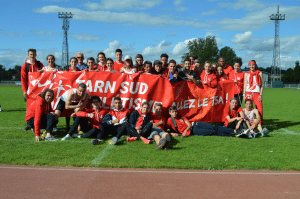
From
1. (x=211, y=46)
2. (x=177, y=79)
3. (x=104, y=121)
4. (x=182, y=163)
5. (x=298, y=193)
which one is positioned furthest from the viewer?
(x=211, y=46)

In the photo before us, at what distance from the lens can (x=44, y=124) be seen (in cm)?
642

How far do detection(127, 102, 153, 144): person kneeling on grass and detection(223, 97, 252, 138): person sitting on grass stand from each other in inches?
93.8

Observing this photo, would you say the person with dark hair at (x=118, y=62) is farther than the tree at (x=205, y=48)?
No

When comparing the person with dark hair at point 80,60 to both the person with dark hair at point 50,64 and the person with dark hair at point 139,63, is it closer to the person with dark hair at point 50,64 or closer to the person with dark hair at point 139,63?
the person with dark hair at point 50,64

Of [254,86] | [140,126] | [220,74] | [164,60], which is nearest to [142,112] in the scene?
[140,126]

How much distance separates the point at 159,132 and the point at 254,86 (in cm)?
372

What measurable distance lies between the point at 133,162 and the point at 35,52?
16.8ft

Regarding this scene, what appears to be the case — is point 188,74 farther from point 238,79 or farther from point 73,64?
point 73,64

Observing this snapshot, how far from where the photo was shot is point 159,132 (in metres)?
6.05

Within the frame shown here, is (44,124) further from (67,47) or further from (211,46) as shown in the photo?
(67,47)

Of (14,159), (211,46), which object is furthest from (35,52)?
(211,46)

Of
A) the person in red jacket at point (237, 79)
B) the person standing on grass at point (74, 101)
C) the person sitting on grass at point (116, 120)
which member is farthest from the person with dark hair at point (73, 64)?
the person in red jacket at point (237, 79)

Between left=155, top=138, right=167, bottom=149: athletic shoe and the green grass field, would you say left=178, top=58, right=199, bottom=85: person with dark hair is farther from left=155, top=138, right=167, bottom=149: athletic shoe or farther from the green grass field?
left=155, top=138, right=167, bottom=149: athletic shoe

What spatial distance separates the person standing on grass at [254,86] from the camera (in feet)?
25.4
